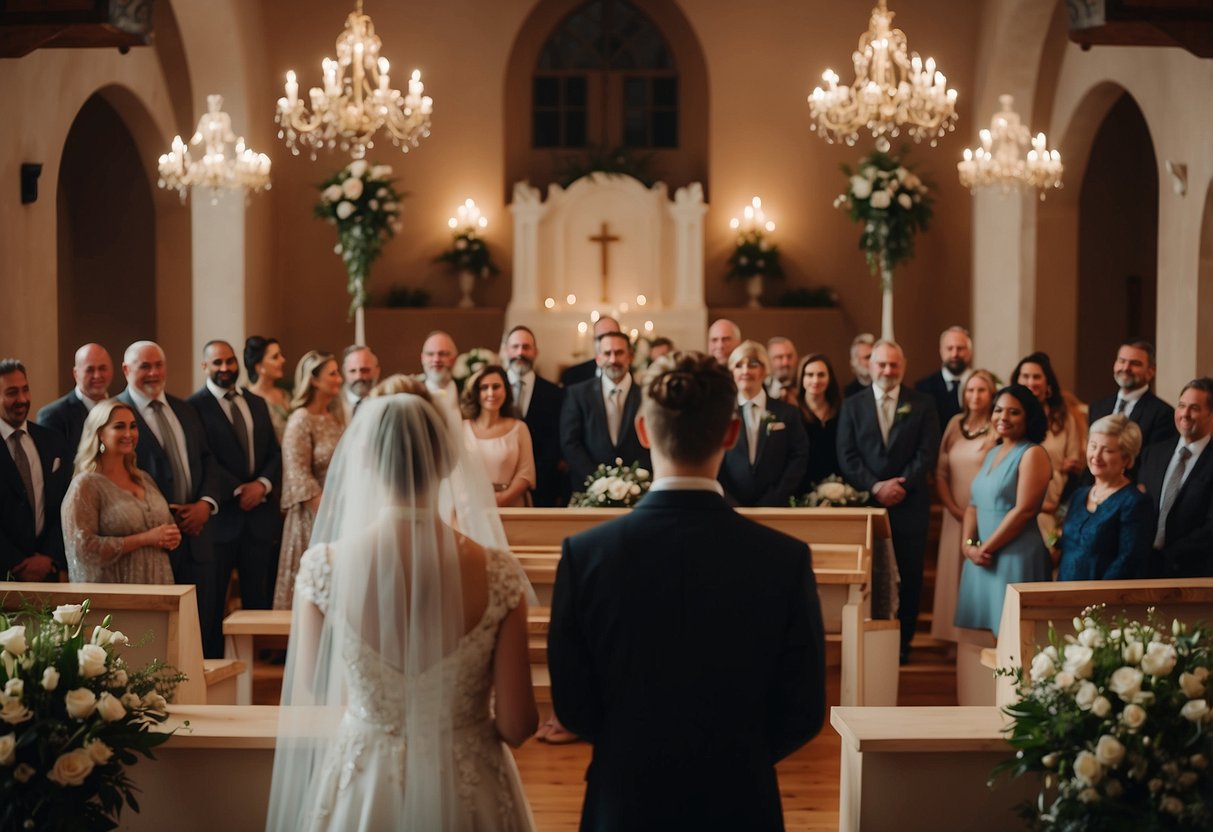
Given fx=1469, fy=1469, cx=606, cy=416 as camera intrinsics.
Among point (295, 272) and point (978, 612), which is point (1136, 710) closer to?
point (978, 612)

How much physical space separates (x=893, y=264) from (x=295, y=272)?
5.74 meters

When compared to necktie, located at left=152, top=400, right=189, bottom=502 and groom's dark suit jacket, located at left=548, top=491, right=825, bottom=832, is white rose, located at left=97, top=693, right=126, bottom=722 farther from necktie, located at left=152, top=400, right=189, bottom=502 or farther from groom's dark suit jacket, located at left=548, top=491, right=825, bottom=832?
necktie, located at left=152, top=400, right=189, bottom=502

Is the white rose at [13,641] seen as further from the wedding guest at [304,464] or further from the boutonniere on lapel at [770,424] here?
the boutonniere on lapel at [770,424]

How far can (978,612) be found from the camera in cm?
620

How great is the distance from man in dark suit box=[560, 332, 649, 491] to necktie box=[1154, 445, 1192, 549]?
7.95 feet

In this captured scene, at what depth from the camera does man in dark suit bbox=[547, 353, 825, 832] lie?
263cm

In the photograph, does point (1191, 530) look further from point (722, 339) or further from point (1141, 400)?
point (722, 339)

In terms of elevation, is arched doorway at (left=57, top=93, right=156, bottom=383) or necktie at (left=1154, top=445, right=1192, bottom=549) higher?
arched doorway at (left=57, top=93, right=156, bottom=383)

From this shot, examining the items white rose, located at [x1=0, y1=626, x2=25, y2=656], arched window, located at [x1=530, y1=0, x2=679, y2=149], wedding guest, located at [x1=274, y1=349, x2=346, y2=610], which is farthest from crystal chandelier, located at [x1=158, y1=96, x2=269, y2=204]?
white rose, located at [x1=0, y1=626, x2=25, y2=656]

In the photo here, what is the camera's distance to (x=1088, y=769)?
3.13 meters

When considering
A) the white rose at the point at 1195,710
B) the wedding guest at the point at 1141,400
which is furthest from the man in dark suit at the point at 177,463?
the white rose at the point at 1195,710

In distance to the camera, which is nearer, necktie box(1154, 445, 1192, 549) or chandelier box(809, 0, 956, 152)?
necktie box(1154, 445, 1192, 549)

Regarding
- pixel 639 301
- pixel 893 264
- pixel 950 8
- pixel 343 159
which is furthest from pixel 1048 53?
pixel 343 159

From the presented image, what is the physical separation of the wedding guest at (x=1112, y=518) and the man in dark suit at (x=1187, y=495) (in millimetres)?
459
